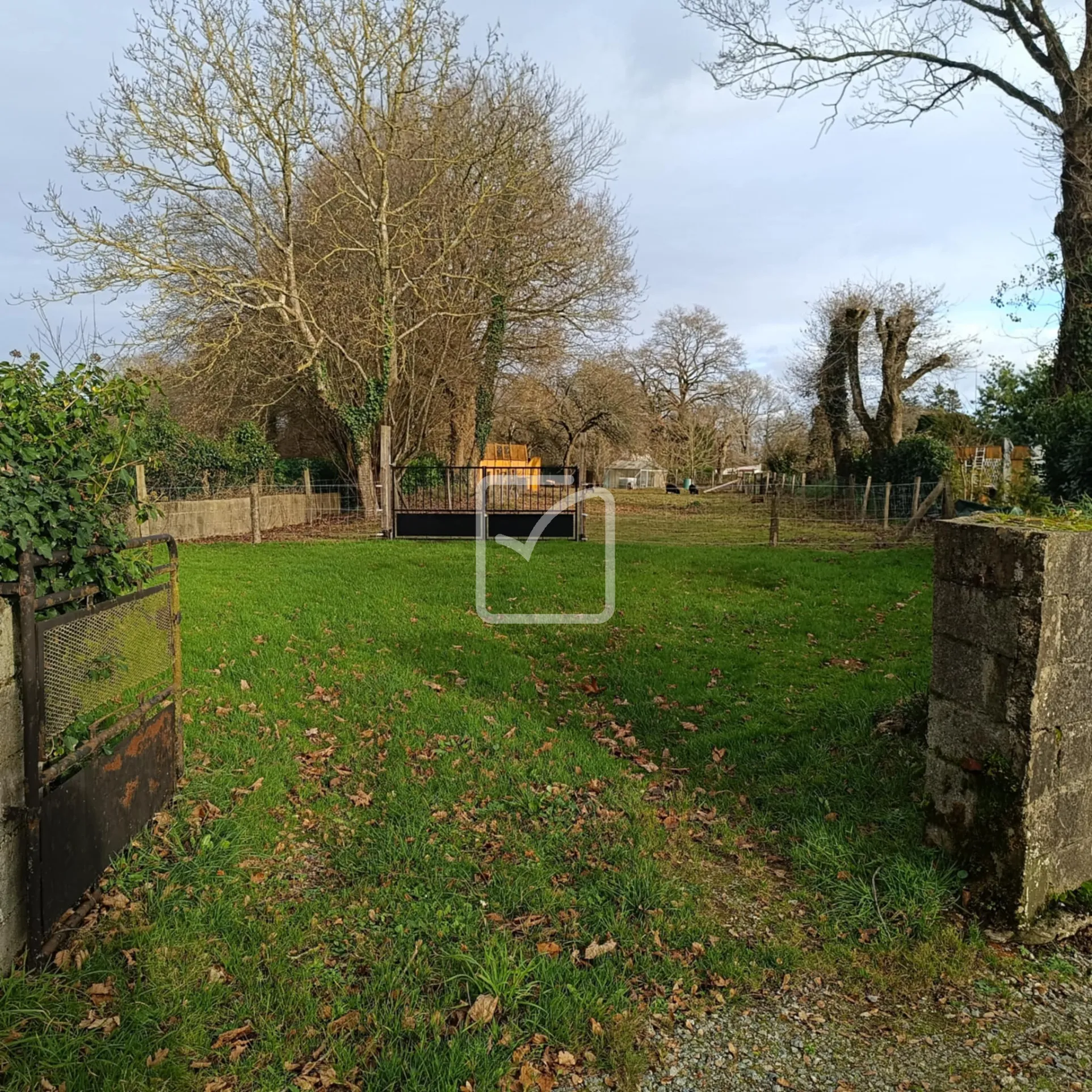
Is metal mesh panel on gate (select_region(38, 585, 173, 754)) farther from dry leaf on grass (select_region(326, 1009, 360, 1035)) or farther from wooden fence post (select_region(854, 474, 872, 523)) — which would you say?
wooden fence post (select_region(854, 474, 872, 523))

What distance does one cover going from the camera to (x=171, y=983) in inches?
105

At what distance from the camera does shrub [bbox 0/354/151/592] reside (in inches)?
109

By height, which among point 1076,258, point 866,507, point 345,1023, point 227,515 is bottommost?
point 345,1023

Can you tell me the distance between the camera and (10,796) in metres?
2.57

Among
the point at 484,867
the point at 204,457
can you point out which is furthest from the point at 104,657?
the point at 204,457

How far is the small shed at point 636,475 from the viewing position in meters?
49.3

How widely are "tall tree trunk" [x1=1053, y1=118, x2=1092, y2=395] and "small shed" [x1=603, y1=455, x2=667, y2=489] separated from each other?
32.8 meters

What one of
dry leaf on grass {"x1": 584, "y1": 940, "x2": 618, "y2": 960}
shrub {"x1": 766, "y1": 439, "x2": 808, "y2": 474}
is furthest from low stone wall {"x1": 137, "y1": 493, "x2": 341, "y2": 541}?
shrub {"x1": 766, "y1": 439, "x2": 808, "y2": 474}

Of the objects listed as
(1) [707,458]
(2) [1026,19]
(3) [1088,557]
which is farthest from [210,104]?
(1) [707,458]

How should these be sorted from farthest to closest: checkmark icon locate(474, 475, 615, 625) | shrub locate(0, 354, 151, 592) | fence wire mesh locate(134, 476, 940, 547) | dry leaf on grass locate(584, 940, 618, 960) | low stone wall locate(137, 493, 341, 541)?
fence wire mesh locate(134, 476, 940, 547), low stone wall locate(137, 493, 341, 541), checkmark icon locate(474, 475, 615, 625), dry leaf on grass locate(584, 940, 618, 960), shrub locate(0, 354, 151, 592)

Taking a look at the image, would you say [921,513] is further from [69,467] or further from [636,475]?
[636,475]

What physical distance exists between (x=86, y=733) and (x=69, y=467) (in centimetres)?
119

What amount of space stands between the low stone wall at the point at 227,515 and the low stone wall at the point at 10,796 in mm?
11225

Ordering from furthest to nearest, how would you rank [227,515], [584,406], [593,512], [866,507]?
1. [584,406]
2. [593,512]
3. [866,507]
4. [227,515]
